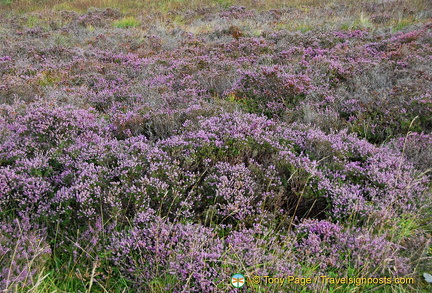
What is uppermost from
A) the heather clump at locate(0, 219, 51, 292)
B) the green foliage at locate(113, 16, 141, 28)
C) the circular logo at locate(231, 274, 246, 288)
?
the green foliage at locate(113, 16, 141, 28)

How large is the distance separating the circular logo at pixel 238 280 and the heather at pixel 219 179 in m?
0.06

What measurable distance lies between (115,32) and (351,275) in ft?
46.0

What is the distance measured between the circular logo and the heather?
0.06 meters

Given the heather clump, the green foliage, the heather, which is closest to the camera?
the heather clump

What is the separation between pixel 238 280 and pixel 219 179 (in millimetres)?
1191

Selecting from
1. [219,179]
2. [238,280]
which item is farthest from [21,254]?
[219,179]

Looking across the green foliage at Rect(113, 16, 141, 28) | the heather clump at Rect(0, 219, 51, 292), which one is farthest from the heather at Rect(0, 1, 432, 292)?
the green foliage at Rect(113, 16, 141, 28)

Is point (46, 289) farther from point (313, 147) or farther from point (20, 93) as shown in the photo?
point (20, 93)

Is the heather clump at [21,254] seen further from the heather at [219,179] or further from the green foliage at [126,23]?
the green foliage at [126,23]

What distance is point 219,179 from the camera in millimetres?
3330

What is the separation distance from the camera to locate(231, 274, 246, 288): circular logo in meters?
2.30

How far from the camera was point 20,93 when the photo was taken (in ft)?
21.7

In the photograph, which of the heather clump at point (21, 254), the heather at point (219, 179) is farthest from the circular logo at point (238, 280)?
the heather clump at point (21, 254)

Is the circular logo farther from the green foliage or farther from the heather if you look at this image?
the green foliage
